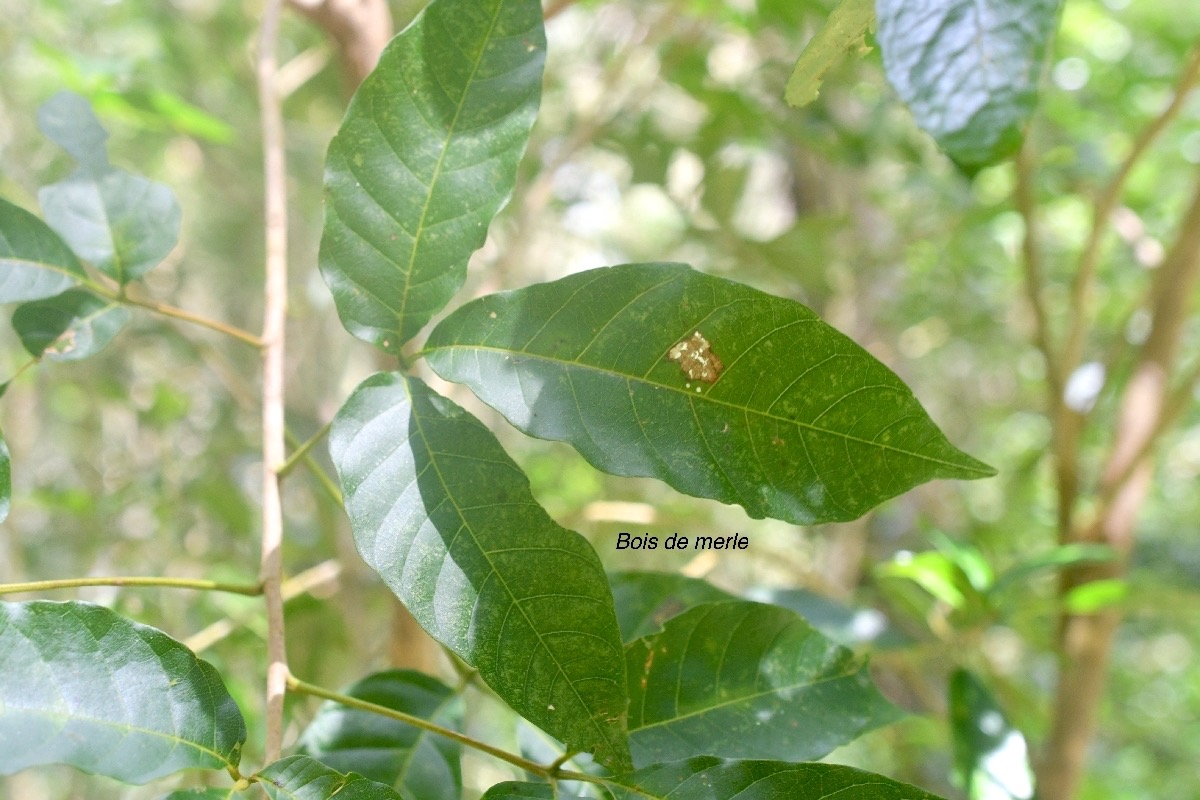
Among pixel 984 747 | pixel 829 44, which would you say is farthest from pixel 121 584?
pixel 984 747

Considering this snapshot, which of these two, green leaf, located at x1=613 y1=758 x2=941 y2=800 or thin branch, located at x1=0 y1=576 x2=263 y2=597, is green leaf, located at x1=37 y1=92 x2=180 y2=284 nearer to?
thin branch, located at x1=0 y1=576 x2=263 y2=597

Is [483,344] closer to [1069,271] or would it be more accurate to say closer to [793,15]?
[793,15]

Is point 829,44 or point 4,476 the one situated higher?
point 829,44

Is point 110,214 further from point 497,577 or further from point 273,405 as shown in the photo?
point 497,577

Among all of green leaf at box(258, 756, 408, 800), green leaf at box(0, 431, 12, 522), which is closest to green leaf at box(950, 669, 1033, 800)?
green leaf at box(258, 756, 408, 800)

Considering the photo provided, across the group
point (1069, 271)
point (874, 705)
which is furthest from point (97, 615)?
point (1069, 271)

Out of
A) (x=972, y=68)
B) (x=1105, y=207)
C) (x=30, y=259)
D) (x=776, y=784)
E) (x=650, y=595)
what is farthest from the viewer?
(x=1105, y=207)

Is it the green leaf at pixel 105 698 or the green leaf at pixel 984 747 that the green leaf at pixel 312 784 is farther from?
the green leaf at pixel 984 747

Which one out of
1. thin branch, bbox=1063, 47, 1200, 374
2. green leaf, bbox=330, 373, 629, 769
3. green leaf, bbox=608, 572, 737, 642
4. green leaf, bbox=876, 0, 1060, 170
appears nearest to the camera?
green leaf, bbox=876, 0, 1060, 170
